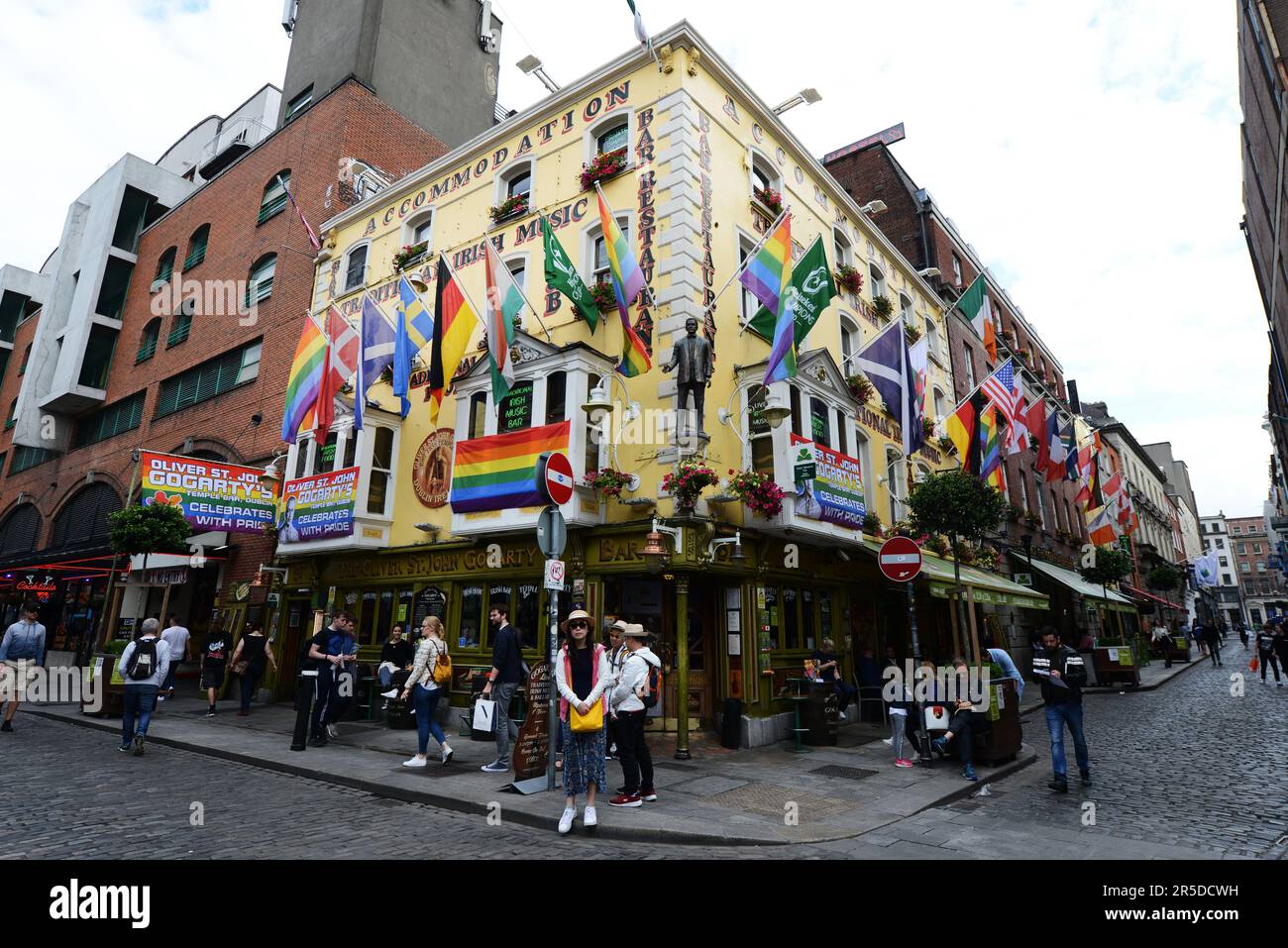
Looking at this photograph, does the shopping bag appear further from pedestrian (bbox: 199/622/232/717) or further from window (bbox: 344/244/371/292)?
window (bbox: 344/244/371/292)

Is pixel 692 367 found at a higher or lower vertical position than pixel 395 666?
higher

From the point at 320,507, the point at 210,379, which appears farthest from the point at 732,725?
the point at 210,379

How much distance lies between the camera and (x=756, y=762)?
10.1 metres

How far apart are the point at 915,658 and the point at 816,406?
6.20 metres

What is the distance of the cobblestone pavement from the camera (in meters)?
5.58

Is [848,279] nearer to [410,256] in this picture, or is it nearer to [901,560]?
[901,560]

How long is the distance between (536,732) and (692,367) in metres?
6.66

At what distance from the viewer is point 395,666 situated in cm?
1259

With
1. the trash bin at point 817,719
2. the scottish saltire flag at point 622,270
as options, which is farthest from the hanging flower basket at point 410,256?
the trash bin at point 817,719

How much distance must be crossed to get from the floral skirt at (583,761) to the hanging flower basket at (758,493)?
6053mm

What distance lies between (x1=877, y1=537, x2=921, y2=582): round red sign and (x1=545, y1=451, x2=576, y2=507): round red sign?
529 cm

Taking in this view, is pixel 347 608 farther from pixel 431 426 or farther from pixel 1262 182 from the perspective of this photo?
pixel 1262 182
